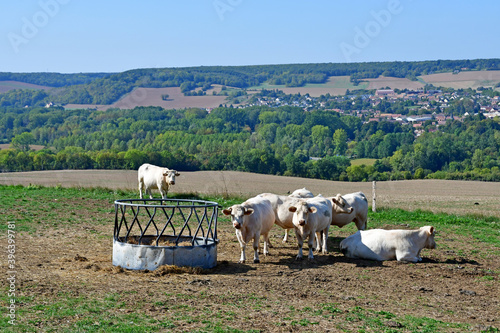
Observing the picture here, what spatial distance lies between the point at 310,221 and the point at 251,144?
11824cm

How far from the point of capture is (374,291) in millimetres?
12297

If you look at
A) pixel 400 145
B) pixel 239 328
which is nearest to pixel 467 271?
pixel 239 328

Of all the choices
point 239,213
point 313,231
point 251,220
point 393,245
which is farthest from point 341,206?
point 239,213

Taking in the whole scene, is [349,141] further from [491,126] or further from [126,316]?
[126,316]

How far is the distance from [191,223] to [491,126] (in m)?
152

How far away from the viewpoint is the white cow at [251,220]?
14758 millimetres

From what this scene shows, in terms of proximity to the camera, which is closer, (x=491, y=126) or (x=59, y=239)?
(x=59, y=239)

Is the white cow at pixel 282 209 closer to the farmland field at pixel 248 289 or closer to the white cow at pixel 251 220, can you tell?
the white cow at pixel 251 220

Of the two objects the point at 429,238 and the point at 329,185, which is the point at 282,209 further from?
the point at 329,185

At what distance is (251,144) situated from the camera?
134 metres

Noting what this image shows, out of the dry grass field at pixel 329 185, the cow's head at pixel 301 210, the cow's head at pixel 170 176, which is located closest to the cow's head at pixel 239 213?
the cow's head at pixel 301 210

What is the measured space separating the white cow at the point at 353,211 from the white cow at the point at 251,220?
301cm

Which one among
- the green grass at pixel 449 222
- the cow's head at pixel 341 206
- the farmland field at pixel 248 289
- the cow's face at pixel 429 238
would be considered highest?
the cow's head at pixel 341 206

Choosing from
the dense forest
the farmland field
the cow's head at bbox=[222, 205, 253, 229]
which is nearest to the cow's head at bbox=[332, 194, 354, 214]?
the farmland field
